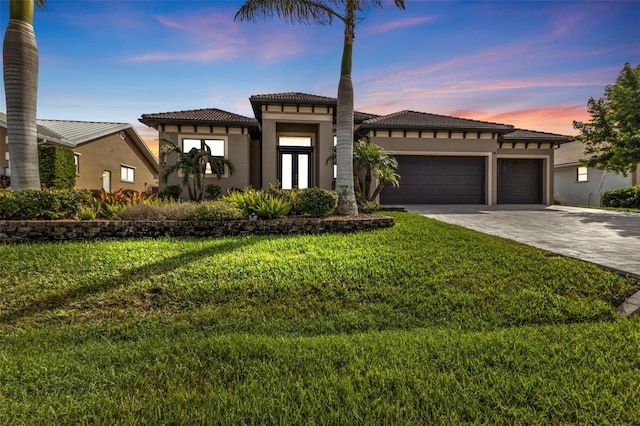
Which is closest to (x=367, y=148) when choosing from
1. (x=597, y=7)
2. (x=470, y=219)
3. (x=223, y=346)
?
(x=470, y=219)

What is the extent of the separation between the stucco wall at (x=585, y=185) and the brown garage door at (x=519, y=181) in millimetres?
5978

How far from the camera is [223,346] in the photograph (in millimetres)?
2971

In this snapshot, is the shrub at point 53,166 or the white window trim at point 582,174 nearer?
the shrub at point 53,166

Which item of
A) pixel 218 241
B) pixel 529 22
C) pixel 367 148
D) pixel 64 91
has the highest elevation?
pixel 529 22

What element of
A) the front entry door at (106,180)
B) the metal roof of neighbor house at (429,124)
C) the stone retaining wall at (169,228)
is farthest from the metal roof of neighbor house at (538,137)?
the front entry door at (106,180)

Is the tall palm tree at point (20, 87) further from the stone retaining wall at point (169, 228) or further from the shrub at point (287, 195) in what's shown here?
the shrub at point (287, 195)

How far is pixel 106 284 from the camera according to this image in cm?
466

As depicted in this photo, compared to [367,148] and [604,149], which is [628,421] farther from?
[604,149]

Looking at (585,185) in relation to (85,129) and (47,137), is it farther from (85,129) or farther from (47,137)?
(85,129)

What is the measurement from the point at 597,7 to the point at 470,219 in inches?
296

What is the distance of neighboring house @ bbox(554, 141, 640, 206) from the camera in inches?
785

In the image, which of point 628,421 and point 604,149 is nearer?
point 628,421

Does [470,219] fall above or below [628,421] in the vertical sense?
above

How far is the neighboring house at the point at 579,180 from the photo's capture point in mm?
19938
